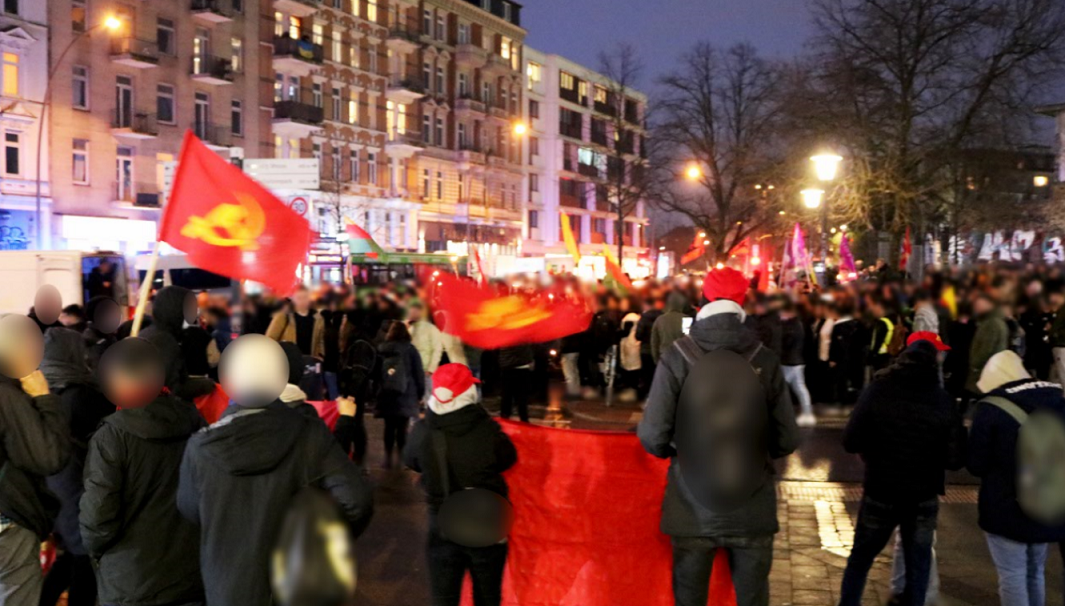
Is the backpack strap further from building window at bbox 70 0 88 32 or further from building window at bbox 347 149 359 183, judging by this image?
building window at bbox 347 149 359 183

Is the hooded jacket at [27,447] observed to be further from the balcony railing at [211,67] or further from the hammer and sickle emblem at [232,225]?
the balcony railing at [211,67]

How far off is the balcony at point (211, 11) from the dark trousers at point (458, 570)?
41.2 meters

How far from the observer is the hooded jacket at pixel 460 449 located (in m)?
5.02

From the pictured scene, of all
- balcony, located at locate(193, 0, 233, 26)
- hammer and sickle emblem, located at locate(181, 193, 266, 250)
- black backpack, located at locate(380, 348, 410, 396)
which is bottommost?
black backpack, located at locate(380, 348, 410, 396)

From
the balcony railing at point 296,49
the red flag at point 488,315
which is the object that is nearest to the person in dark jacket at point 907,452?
the red flag at point 488,315

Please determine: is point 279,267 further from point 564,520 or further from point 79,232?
point 79,232

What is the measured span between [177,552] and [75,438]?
1407 millimetres

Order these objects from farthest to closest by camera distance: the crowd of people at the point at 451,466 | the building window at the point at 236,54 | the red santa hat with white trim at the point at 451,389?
the building window at the point at 236,54
the red santa hat with white trim at the point at 451,389
the crowd of people at the point at 451,466

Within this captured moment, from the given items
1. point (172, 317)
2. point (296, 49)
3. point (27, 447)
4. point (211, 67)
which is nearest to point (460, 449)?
point (27, 447)

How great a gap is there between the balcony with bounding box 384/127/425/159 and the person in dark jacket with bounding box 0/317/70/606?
2049 inches

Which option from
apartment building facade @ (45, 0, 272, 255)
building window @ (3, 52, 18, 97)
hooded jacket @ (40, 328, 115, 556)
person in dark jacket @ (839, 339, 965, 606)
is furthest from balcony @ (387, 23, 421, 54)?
person in dark jacket @ (839, 339, 965, 606)

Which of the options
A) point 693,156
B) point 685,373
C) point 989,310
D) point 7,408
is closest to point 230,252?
point 7,408

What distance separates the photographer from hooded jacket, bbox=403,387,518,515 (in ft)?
16.5

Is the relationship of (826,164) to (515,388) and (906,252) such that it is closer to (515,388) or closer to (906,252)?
(515,388)
